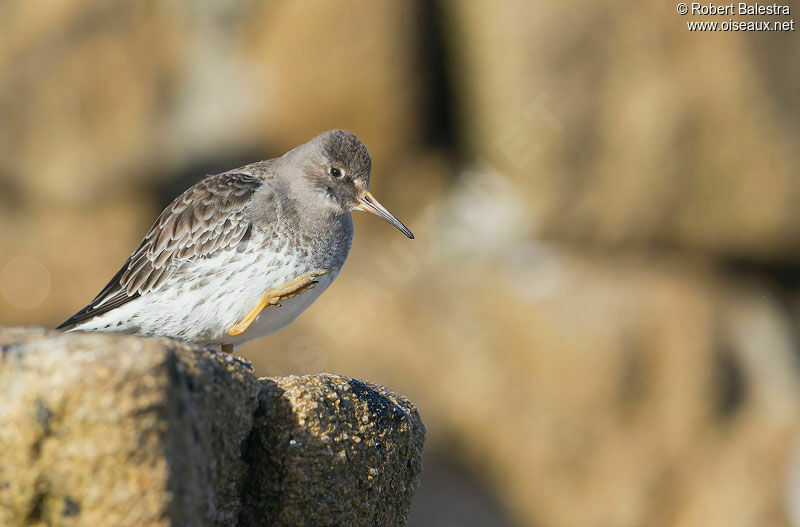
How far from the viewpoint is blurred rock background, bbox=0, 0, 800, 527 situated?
11.9 meters

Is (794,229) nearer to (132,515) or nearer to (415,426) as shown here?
(415,426)

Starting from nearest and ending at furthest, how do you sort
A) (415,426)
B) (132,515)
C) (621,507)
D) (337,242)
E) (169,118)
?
1. (132,515)
2. (415,426)
3. (337,242)
4. (621,507)
5. (169,118)

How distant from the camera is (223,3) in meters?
12.6

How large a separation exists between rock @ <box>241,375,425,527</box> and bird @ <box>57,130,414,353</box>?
138 centimetres

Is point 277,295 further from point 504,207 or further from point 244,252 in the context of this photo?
point 504,207

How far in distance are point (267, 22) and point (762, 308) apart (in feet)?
25.5

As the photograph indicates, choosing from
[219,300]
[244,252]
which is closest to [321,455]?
[219,300]

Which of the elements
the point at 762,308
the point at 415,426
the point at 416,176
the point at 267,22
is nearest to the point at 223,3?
the point at 267,22

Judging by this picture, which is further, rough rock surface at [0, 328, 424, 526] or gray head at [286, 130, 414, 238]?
gray head at [286, 130, 414, 238]

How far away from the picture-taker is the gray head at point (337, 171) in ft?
19.3

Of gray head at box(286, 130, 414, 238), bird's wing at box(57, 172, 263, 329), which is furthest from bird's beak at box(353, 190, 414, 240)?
bird's wing at box(57, 172, 263, 329)

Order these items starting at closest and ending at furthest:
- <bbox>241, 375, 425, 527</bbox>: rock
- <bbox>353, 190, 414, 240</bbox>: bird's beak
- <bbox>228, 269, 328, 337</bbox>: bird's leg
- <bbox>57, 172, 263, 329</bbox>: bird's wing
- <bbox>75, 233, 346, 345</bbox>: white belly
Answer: <bbox>241, 375, 425, 527</bbox>: rock → <bbox>228, 269, 328, 337</bbox>: bird's leg → <bbox>75, 233, 346, 345</bbox>: white belly → <bbox>57, 172, 263, 329</bbox>: bird's wing → <bbox>353, 190, 414, 240</bbox>: bird's beak

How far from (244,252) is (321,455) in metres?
2.10

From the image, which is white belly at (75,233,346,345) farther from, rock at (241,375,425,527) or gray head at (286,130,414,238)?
rock at (241,375,425,527)
